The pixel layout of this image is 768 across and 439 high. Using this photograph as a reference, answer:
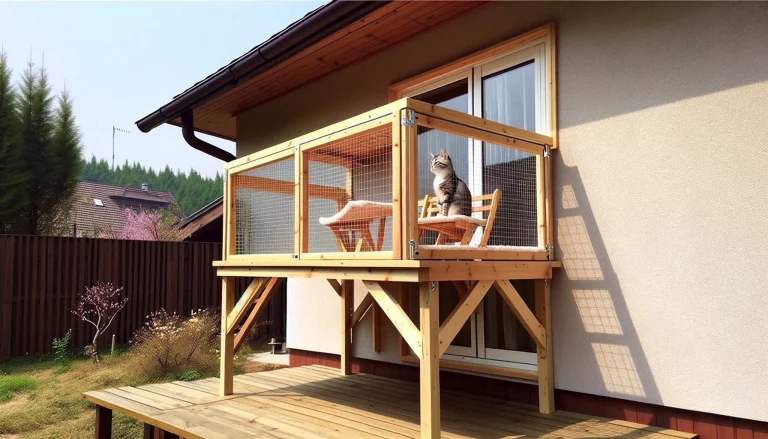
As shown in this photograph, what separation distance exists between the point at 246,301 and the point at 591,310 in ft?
8.02

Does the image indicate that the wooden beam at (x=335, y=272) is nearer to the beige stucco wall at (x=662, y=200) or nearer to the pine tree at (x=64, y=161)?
the beige stucco wall at (x=662, y=200)

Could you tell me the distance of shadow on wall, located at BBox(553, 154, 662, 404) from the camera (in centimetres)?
311

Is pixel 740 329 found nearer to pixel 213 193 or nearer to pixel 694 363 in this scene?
pixel 694 363

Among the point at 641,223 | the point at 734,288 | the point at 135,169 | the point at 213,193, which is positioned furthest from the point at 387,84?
the point at 135,169

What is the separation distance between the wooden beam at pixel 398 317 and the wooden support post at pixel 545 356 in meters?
1.10

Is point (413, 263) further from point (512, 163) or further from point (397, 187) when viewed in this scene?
point (512, 163)

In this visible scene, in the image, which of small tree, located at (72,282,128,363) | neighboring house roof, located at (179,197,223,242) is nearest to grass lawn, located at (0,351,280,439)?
small tree, located at (72,282,128,363)

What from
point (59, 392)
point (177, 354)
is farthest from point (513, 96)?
point (59, 392)

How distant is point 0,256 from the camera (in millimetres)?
7328

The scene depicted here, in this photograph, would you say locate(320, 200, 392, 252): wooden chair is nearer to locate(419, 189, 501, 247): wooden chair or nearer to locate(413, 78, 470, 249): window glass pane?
locate(419, 189, 501, 247): wooden chair

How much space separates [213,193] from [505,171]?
36135 mm

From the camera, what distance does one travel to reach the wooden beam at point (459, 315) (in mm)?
2695

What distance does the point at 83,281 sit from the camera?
8117 mm

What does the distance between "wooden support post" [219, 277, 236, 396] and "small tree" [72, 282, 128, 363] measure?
445 centimetres
